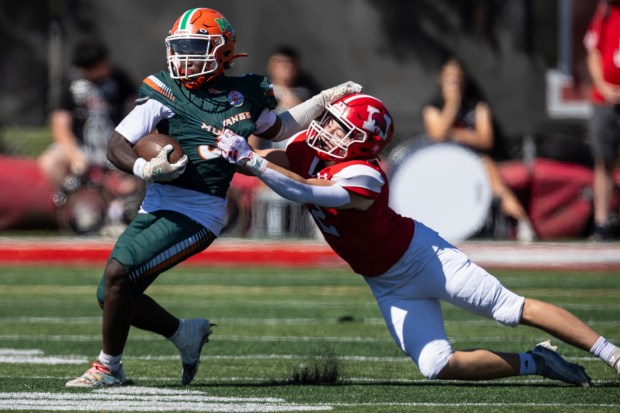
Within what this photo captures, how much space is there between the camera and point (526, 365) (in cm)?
588

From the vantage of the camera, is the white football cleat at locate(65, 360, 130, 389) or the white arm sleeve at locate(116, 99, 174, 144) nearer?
the white football cleat at locate(65, 360, 130, 389)

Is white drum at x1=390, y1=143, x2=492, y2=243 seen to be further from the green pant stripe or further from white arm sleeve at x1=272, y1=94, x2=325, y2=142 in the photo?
the green pant stripe

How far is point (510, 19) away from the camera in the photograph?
45.1 feet

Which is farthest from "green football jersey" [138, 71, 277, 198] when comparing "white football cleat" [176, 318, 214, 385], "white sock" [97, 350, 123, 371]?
"white sock" [97, 350, 123, 371]

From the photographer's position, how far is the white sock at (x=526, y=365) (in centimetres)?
588

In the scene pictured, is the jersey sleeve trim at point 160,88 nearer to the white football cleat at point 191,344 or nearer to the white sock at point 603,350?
the white football cleat at point 191,344

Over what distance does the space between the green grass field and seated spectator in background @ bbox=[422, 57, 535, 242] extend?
1740 mm

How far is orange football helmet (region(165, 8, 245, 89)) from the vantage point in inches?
238

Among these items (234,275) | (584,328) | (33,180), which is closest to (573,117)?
(234,275)

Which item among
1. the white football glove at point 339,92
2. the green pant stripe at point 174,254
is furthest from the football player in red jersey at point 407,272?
the green pant stripe at point 174,254

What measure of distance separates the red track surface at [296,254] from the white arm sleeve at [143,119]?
607cm

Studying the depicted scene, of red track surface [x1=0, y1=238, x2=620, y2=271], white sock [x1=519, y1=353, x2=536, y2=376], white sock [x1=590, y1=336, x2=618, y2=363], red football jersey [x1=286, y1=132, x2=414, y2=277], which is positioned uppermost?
red football jersey [x1=286, y1=132, x2=414, y2=277]

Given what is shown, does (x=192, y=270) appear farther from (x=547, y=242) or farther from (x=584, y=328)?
(x=584, y=328)

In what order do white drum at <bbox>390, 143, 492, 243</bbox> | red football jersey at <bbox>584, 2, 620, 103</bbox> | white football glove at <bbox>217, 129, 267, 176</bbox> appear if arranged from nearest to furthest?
white football glove at <bbox>217, 129, 267, 176</bbox> → red football jersey at <bbox>584, 2, 620, 103</bbox> → white drum at <bbox>390, 143, 492, 243</bbox>
